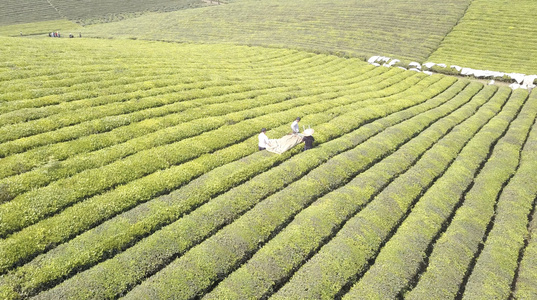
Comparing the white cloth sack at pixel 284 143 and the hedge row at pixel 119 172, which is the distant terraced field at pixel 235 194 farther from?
the white cloth sack at pixel 284 143

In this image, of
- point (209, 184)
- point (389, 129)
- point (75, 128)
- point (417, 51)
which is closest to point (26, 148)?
point (75, 128)

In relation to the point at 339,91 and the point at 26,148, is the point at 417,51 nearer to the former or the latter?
the point at 339,91

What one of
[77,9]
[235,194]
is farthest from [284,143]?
[77,9]

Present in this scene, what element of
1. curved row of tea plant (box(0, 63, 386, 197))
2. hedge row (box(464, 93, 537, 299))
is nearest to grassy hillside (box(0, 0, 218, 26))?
curved row of tea plant (box(0, 63, 386, 197))

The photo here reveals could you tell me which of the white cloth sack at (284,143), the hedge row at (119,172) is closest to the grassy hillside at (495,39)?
the white cloth sack at (284,143)

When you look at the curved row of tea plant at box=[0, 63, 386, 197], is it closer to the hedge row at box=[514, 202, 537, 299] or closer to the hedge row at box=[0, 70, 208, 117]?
the hedge row at box=[0, 70, 208, 117]

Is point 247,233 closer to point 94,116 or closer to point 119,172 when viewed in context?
point 119,172
